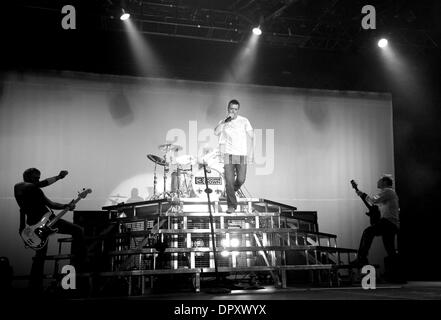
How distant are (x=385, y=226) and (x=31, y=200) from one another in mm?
5435

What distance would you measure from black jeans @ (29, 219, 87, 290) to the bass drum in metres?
3.08

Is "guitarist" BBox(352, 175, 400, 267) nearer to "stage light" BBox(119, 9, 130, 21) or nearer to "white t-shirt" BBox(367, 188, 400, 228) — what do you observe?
"white t-shirt" BBox(367, 188, 400, 228)

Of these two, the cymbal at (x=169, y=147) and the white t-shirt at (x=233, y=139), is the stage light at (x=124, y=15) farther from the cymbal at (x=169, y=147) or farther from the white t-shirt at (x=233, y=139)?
the white t-shirt at (x=233, y=139)

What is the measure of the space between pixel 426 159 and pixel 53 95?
27.8 feet

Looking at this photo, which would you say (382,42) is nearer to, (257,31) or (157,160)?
(257,31)

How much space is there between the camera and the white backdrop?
938 cm

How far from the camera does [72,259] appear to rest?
6547 millimetres

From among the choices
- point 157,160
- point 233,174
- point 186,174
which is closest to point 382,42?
point 186,174

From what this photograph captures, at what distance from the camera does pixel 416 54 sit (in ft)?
34.7

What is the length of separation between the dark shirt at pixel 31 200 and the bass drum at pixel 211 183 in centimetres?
332

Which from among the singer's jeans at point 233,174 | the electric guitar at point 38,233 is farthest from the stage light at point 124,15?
the electric guitar at point 38,233

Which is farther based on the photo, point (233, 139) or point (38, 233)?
point (233, 139)

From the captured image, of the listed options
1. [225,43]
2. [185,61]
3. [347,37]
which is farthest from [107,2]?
[347,37]

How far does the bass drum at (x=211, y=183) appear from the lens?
926 centimetres
